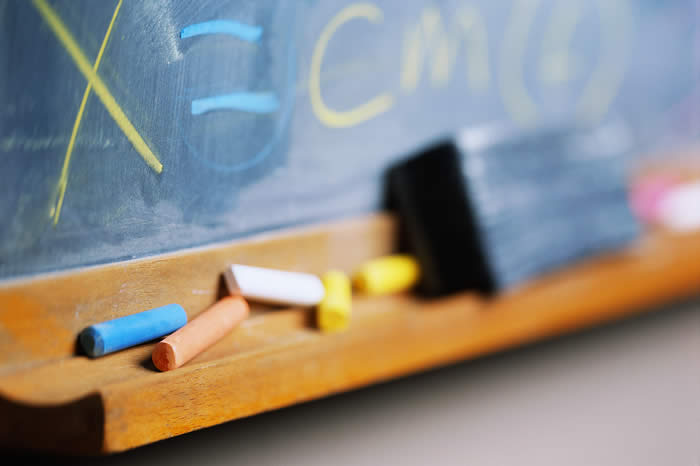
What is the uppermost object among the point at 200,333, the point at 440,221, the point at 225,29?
the point at 225,29

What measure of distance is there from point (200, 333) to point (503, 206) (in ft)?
1.48

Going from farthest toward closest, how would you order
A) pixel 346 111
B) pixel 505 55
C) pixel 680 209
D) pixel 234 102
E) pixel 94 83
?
pixel 680 209 < pixel 505 55 < pixel 346 111 < pixel 234 102 < pixel 94 83

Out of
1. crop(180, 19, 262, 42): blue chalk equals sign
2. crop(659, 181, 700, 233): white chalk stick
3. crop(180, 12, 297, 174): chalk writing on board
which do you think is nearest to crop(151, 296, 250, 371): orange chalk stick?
crop(180, 12, 297, 174): chalk writing on board

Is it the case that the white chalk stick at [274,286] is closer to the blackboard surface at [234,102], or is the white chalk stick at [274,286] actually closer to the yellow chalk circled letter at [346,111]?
the blackboard surface at [234,102]

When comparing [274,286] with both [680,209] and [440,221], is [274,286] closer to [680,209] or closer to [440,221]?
[440,221]

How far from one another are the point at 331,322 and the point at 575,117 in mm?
634

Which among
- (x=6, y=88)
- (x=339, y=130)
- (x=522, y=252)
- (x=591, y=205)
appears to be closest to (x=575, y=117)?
(x=591, y=205)

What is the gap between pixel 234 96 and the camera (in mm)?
623

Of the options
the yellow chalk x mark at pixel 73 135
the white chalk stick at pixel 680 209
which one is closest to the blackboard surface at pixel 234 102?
the yellow chalk x mark at pixel 73 135

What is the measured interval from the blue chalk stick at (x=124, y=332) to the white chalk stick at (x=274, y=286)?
0.27 feet

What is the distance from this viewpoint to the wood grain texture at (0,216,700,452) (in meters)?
0.51

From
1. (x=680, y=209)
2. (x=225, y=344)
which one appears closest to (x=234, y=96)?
(x=225, y=344)

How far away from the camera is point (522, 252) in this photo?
0.85 meters

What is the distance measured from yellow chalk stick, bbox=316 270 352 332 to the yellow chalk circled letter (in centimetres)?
19
